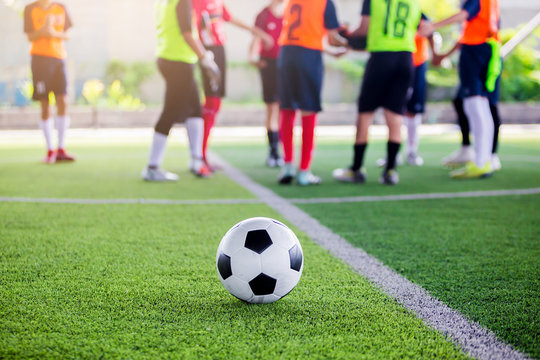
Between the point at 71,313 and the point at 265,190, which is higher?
the point at 71,313

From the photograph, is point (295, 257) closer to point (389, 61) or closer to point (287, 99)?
point (287, 99)

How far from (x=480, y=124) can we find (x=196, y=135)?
10.4ft

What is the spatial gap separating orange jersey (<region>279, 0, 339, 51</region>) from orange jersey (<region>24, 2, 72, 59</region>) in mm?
3352

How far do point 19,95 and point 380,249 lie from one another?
65.3 ft

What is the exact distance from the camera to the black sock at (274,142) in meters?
7.31

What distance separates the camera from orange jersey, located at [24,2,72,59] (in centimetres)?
671

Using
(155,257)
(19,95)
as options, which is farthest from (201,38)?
(19,95)

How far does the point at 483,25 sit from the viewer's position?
225 inches

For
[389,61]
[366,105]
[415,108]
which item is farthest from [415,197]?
[415,108]

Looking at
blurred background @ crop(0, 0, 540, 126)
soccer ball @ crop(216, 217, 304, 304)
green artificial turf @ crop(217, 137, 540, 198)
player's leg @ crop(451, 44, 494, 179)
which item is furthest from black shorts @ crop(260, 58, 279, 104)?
blurred background @ crop(0, 0, 540, 126)

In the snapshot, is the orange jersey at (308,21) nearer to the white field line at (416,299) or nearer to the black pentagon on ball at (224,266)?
the white field line at (416,299)

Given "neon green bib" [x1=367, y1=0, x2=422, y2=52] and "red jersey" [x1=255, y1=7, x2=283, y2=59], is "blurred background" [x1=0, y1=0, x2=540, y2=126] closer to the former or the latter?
"red jersey" [x1=255, y1=7, x2=283, y2=59]

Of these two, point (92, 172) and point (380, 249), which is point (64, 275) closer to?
point (380, 249)

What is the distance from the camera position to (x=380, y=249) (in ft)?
9.66
